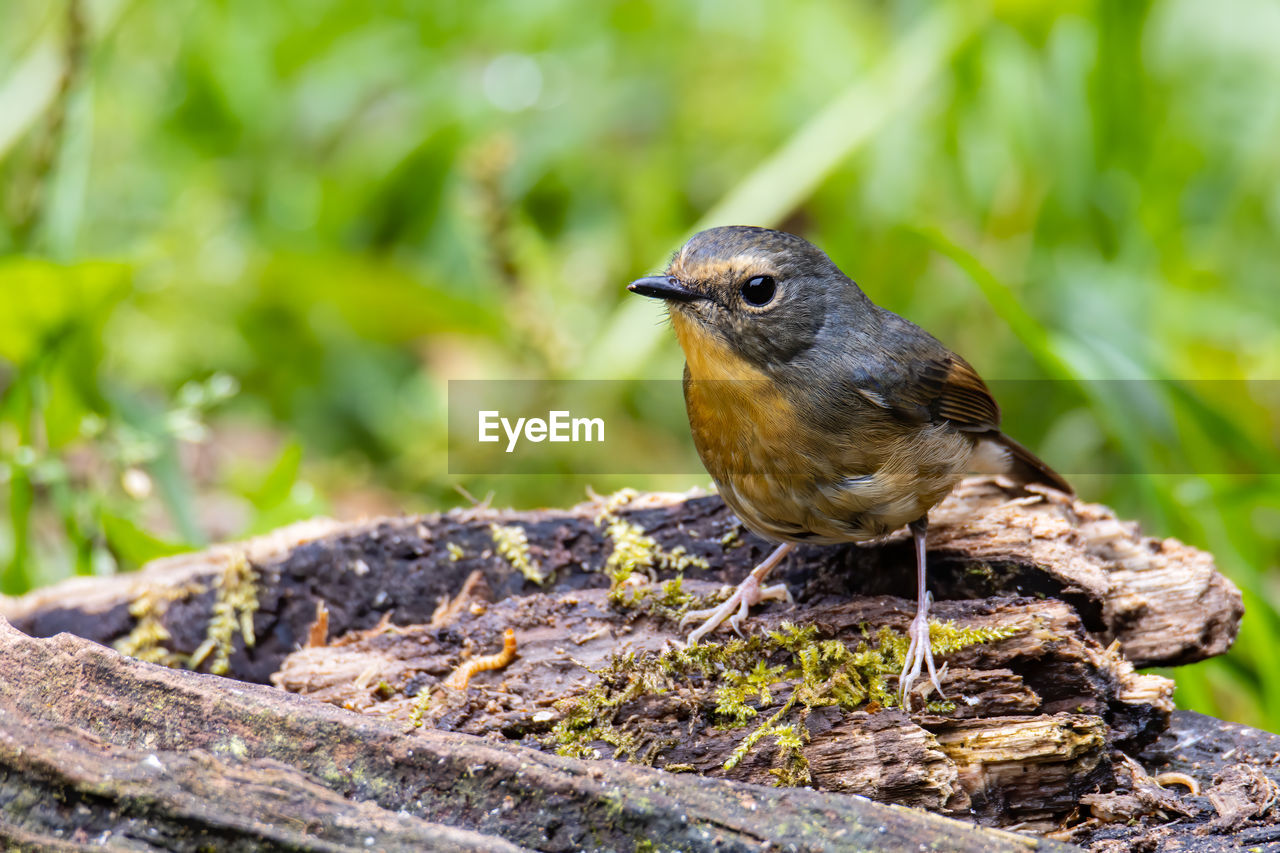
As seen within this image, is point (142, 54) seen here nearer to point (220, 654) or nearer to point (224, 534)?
point (224, 534)

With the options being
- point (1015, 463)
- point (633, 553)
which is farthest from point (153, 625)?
point (1015, 463)

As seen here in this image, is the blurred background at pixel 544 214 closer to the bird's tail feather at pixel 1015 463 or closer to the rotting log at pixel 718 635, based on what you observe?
the bird's tail feather at pixel 1015 463

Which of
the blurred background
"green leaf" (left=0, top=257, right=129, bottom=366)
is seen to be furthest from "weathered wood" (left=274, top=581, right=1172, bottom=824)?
"green leaf" (left=0, top=257, right=129, bottom=366)

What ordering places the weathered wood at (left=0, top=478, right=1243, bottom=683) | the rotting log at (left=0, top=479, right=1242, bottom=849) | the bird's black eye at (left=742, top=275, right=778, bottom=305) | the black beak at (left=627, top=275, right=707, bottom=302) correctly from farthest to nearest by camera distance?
the weathered wood at (left=0, top=478, right=1243, bottom=683) → the bird's black eye at (left=742, top=275, right=778, bottom=305) → the black beak at (left=627, top=275, right=707, bottom=302) → the rotting log at (left=0, top=479, right=1242, bottom=849)

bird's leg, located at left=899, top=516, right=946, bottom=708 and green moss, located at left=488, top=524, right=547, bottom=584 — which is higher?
green moss, located at left=488, top=524, right=547, bottom=584

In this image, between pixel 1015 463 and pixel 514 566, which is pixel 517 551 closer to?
pixel 514 566

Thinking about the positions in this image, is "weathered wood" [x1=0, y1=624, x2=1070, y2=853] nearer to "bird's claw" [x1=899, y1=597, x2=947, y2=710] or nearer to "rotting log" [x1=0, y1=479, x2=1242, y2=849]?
"rotting log" [x1=0, y1=479, x2=1242, y2=849]

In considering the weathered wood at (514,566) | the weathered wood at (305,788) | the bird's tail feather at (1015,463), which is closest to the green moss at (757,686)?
the weathered wood at (305,788)
